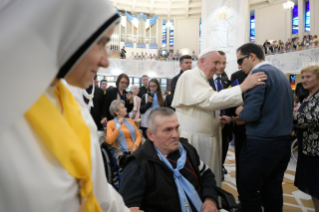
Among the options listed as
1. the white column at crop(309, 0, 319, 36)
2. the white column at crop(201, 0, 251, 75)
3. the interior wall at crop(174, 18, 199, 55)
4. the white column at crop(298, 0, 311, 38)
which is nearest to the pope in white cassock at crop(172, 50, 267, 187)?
the white column at crop(201, 0, 251, 75)

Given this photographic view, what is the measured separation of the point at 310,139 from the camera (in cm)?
240

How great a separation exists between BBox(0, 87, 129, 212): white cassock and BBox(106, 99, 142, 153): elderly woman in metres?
2.43

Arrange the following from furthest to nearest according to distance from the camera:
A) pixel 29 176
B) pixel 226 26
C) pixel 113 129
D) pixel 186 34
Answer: pixel 186 34, pixel 226 26, pixel 113 129, pixel 29 176

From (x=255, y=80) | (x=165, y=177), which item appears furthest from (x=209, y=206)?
(x=255, y=80)

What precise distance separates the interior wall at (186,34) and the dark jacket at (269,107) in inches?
833

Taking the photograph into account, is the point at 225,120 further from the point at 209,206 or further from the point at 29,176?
the point at 29,176

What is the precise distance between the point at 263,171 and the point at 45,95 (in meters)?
1.95

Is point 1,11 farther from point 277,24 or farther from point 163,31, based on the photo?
point 163,31

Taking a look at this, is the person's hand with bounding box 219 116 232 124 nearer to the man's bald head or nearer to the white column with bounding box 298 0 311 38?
the man's bald head

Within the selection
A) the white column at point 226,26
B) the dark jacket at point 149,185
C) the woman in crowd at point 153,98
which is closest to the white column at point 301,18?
the white column at point 226,26

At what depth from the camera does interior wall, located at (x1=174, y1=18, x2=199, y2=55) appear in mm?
22328

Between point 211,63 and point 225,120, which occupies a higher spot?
point 211,63

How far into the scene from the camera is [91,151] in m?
0.74

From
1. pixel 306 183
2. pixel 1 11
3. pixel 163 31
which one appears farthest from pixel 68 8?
pixel 163 31
